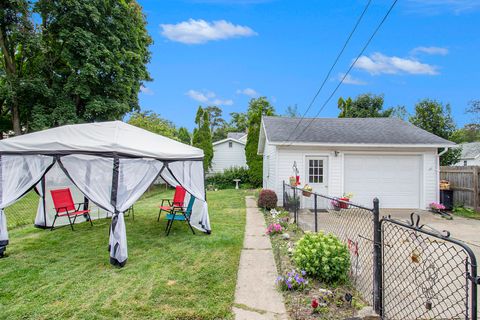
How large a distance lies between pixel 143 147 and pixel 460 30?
9.09 metres

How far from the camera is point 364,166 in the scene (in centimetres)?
1041

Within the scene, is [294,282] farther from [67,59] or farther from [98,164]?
[67,59]

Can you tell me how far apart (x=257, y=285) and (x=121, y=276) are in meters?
2.04

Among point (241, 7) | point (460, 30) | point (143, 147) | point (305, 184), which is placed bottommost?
point (305, 184)

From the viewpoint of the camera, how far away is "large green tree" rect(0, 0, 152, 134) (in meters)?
14.8

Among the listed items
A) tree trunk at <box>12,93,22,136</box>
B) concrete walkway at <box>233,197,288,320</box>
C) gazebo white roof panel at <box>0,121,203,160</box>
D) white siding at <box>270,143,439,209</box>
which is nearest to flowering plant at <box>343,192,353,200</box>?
white siding at <box>270,143,439,209</box>

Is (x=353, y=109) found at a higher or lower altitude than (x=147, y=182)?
higher

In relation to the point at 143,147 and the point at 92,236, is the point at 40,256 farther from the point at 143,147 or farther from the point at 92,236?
the point at 143,147

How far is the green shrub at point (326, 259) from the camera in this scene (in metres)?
3.67

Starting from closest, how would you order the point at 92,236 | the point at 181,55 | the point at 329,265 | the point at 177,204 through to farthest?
the point at 329,265 < the point at 92,236 < the point at 177,204 < the point at 181,55

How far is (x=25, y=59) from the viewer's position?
18250 mm

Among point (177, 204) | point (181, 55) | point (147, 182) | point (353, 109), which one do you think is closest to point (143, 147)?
point (147, 182)

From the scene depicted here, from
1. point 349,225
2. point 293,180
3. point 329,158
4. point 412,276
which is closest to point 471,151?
point 329,158

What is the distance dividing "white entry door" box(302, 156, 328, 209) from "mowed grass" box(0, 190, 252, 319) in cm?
445
